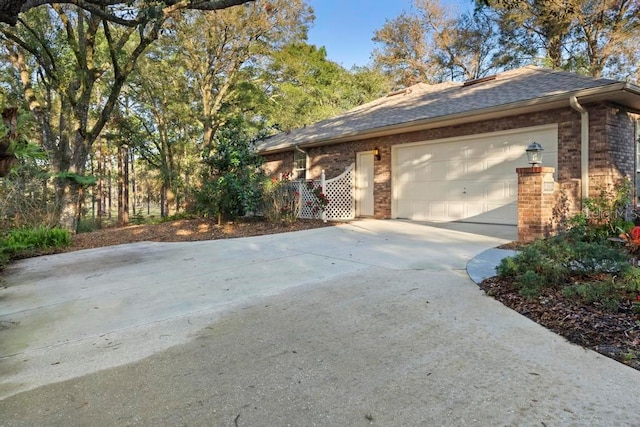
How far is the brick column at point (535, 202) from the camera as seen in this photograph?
6.38 metres

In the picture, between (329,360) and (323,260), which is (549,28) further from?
(329,360)

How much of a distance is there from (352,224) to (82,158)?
7557 mm

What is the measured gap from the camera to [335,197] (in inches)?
454

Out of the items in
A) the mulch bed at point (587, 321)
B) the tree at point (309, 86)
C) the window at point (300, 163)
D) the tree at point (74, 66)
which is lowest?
the mulch bed at point (587, 321)

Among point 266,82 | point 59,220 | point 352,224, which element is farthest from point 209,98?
point 352,224

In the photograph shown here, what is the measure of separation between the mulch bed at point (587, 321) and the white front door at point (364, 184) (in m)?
8.22

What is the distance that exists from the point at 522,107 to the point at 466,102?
6.46 feet

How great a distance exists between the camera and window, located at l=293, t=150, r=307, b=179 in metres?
14.1

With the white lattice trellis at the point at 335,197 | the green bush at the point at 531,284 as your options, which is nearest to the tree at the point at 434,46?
the white lattice trellis at the point at 335,197

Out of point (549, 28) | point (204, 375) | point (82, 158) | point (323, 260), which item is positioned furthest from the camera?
point (549, 28)

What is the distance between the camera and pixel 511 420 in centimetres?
191

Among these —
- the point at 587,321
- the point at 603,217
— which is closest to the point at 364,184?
the point at 603,217

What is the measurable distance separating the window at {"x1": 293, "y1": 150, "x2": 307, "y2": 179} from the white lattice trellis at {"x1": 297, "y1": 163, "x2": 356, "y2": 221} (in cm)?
238

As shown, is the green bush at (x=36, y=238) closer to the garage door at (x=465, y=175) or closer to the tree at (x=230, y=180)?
the tree at (x=230, y=180)
